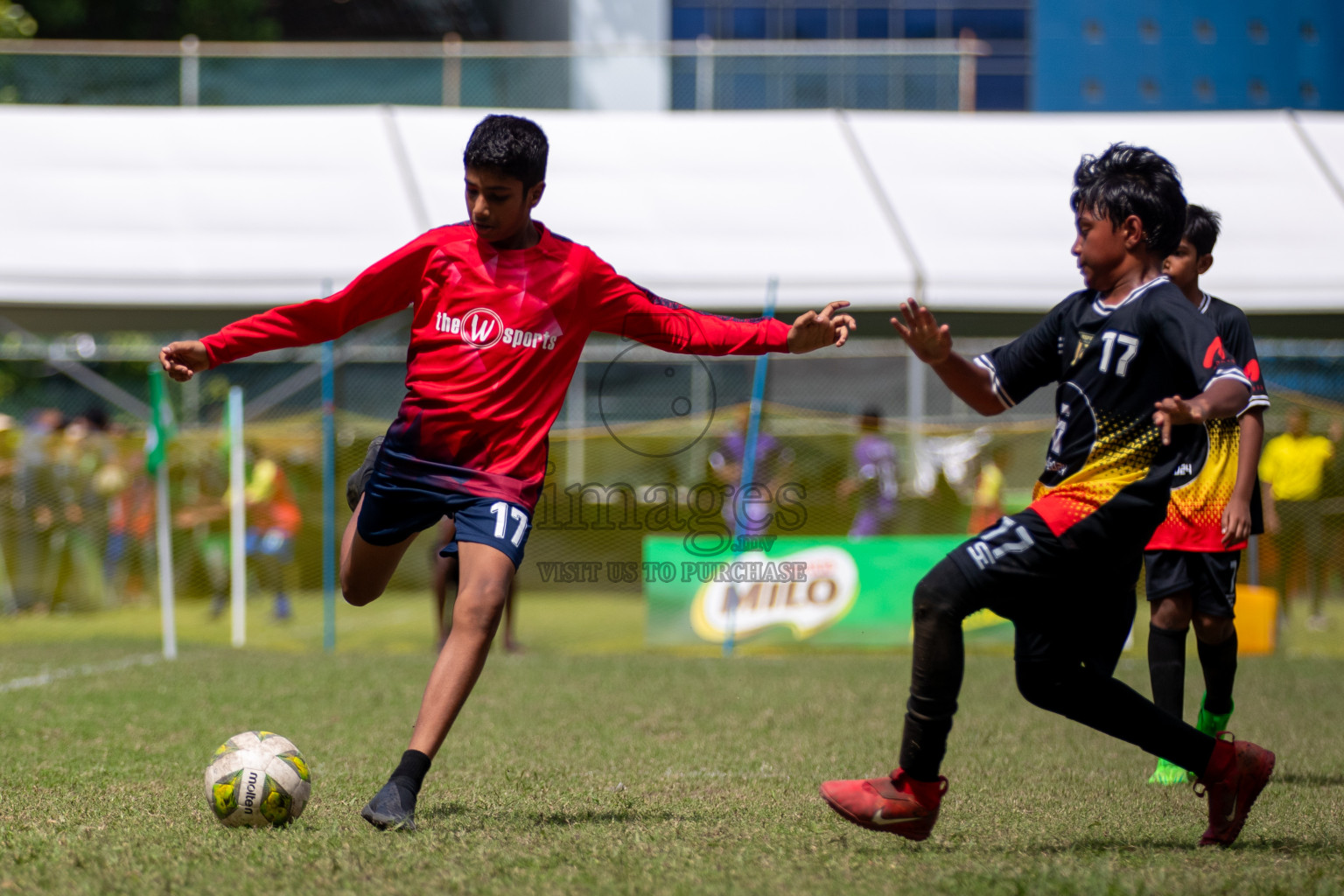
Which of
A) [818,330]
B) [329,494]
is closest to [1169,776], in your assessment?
[818,330]

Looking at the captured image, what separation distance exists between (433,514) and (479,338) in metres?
0.57

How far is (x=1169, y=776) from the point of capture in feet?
16.7

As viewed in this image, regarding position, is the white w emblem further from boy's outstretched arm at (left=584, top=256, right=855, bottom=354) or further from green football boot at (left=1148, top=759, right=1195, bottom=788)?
green football boot at (left=1148, top=759, right=1195, bottom=788)

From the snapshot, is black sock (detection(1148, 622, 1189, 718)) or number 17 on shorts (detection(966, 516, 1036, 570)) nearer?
number 17 on shorts (detection(966, 516, 1036, 570))

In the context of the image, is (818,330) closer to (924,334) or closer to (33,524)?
(924,334)

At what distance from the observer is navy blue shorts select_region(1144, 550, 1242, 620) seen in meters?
5.20

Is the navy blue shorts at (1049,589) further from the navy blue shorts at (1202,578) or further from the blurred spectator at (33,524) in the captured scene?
the blurred spectator at (33,524)

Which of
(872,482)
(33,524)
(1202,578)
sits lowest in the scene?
(33,524)

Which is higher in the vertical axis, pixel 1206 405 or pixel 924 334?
pixel 924 334

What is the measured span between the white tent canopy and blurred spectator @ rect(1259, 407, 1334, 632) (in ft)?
5.59

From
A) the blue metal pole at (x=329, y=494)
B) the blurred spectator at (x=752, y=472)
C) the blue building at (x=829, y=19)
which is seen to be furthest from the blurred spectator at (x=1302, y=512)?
the blue building at (x=829, y=19)

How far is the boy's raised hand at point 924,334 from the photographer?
362 centimetres

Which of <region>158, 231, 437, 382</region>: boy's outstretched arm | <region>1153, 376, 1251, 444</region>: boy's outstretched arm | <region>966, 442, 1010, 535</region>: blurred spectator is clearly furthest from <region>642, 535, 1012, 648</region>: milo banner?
<region>1153, 376, 1251, 444</region>: boy's outstretched arm

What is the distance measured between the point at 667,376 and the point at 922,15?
71.8ft
